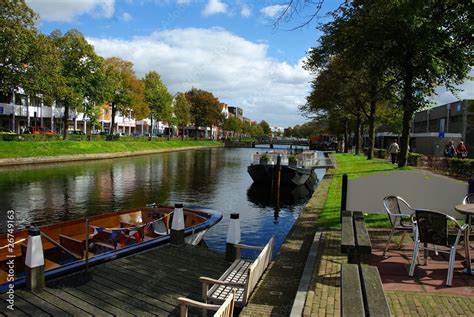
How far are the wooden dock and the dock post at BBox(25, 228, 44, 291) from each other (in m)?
0.17

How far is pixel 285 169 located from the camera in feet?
101

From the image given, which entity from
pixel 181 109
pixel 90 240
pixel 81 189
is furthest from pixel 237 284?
pixel 181 109

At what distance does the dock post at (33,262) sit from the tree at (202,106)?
328ft

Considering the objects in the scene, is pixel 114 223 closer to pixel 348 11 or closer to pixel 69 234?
pixel 69 234

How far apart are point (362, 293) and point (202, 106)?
103986mm

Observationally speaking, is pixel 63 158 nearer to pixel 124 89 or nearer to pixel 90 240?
pixel 124 89

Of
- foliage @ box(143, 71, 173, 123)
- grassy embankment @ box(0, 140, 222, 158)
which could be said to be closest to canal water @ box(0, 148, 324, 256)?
grassy embankment @ box(0, 140, 222, 158)

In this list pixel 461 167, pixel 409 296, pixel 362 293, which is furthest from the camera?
pixel 461 167

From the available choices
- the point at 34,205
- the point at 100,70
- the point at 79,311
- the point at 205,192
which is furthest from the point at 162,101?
the point at 79,311

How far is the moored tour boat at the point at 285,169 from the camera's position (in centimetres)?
3069

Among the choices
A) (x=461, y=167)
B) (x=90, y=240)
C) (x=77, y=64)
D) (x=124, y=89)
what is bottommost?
(x=90, y=240)

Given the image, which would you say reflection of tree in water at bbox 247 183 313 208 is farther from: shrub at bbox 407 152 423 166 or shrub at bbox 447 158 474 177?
shrub at bbox 447 158 474 177

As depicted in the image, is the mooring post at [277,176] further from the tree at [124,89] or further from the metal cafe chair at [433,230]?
the tree at [124,89]

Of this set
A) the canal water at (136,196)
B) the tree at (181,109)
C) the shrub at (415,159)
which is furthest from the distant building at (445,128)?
the tree at (181,109)
